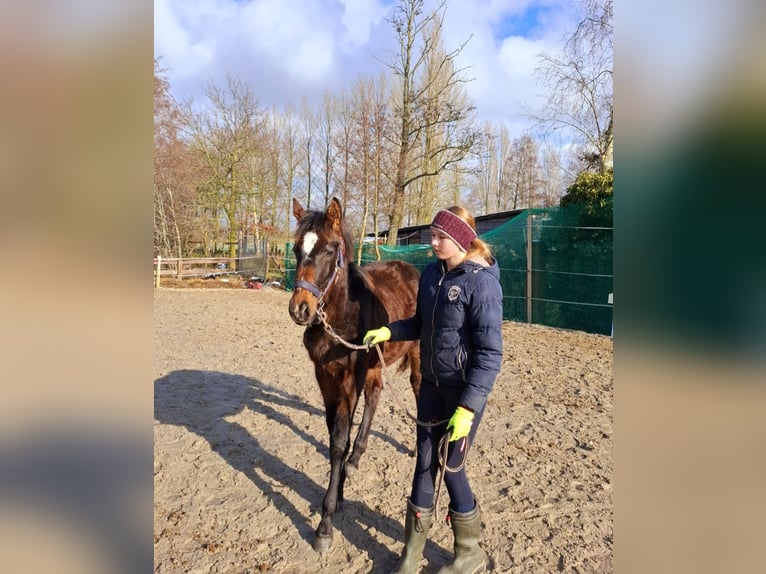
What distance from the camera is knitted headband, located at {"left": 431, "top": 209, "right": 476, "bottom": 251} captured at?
7.21 ft

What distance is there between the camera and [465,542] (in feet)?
7.62

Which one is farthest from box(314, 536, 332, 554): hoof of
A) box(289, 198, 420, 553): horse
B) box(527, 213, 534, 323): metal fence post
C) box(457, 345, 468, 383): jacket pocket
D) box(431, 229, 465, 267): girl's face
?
box(527, 213, 534, 323): metal fence post

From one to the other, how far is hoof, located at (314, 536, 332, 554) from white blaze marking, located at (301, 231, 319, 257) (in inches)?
65.6

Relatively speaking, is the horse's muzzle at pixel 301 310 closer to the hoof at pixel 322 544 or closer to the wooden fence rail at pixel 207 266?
the hoof at pixel 322 544

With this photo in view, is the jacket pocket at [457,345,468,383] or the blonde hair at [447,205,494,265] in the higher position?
the blonde hair at [447,205,494,265]

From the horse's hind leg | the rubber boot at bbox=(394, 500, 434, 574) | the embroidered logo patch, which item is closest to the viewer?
the embroidered logo patch

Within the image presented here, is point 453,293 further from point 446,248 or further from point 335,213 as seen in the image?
point 335,213

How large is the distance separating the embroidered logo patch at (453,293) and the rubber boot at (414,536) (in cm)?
111

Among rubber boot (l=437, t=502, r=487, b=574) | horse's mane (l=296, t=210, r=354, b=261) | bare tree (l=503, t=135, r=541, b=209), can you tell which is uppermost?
bare tree (l=503, t=135, r=541, b=209)

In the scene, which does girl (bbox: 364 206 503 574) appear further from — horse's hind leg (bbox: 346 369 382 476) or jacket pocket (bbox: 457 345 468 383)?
horse's hind leg (bbox: 346 369 382 476)

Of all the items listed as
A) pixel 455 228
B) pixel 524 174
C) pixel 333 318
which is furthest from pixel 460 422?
pixel 524 174
